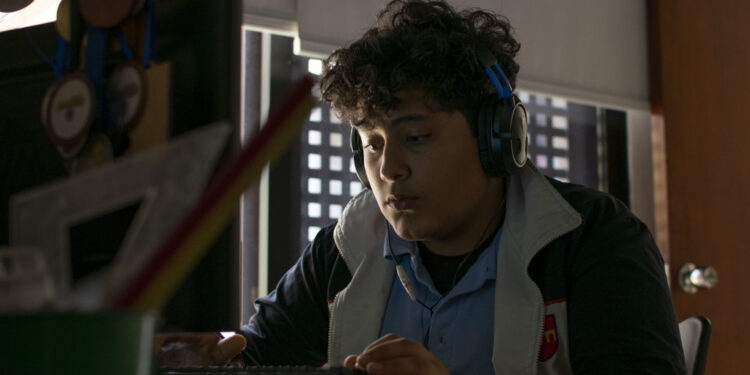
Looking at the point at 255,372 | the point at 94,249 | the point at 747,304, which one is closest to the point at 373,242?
the point at 255,372

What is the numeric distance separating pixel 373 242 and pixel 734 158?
1.81 m

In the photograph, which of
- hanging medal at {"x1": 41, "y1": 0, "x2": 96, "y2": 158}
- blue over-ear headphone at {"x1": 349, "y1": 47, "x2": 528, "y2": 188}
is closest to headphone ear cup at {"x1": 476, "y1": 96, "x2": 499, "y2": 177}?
blue over-ear headphone at {"x1": 349, "y1": 47, "x2": 528, "y2": 188}

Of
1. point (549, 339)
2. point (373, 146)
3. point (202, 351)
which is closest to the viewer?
point (202, 351)

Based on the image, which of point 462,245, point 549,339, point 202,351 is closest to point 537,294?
point 549,339

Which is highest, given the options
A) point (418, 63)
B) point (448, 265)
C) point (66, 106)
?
point (418, 63)

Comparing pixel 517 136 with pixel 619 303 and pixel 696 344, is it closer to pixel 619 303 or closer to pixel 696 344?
pixel 619 303

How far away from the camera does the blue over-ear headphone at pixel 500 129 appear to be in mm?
1179

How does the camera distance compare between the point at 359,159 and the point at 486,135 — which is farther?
the point at 359,159

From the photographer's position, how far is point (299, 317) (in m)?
1.34

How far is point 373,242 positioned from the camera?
4.35 ft

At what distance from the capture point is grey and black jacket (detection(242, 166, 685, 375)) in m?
1.03

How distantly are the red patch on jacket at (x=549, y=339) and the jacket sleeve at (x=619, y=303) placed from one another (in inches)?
Result: 0.9

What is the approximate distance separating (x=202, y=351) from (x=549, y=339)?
1.42 ft

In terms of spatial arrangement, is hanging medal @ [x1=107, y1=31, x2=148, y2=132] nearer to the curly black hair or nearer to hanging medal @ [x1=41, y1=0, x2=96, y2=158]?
hanging medal @ [x1=41, y1=0, x2=96, y2=158]
